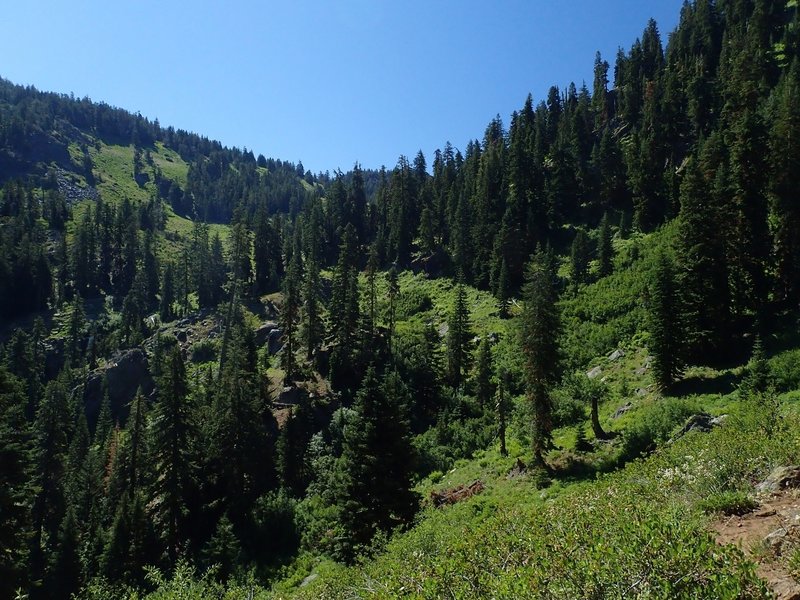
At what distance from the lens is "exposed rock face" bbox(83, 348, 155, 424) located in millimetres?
88625

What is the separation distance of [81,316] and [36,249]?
31.3 metres

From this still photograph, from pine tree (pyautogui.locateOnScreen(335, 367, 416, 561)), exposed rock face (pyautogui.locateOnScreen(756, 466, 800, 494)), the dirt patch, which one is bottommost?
the dirt patch

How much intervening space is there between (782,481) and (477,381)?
44873 millimetres

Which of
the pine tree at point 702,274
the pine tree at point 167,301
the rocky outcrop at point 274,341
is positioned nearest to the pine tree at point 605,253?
the pine tree at point 702,274

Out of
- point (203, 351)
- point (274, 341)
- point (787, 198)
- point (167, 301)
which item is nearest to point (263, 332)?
→ point (274, 341)

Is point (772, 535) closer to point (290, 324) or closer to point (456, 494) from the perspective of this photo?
point (456, 494)

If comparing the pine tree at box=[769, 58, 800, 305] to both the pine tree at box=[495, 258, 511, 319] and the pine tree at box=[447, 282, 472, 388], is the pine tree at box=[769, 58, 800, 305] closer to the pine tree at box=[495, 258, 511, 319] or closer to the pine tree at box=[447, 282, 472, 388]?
the pine tree at box=[447, 282, 472, 388]

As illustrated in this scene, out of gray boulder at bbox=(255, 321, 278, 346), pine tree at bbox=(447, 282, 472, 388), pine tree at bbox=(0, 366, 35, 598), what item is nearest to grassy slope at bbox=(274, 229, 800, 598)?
pine tree at bbox=(0, 366, 35, 598)

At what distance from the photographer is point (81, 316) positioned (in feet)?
355

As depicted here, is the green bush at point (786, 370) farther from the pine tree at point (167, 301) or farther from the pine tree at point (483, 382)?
the pine tree at point (167, 301)

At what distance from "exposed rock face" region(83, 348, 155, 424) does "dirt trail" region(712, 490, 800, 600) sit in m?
94.3

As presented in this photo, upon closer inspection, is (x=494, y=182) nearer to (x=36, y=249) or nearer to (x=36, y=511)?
(x=36, y=511)

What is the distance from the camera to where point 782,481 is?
12391 millimetres

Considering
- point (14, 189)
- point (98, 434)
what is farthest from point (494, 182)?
point (14, 189)
